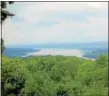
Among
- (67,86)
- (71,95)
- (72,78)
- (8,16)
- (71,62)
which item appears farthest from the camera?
(71,62)

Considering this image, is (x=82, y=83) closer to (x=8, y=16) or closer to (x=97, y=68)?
(x=97, y=68)

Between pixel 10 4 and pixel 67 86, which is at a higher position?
pixel 10 4

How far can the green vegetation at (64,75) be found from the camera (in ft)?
179

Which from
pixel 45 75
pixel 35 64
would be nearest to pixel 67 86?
pixel 45 75

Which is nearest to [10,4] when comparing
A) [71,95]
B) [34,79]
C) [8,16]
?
[8,16]

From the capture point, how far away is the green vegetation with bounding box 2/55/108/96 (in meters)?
54.5

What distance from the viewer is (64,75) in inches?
2805

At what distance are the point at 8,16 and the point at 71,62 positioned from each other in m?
69.3

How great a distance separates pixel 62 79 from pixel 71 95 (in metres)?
15.9

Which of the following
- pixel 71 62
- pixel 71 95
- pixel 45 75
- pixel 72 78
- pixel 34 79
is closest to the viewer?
pixel 71 95

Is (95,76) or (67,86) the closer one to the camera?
(67,86)

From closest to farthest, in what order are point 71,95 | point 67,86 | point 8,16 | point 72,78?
1. point 8,16
2. point 71,95
3. point 67,86
4. point 72,78

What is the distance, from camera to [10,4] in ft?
32.7

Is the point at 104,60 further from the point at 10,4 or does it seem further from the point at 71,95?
the point at 10,4
